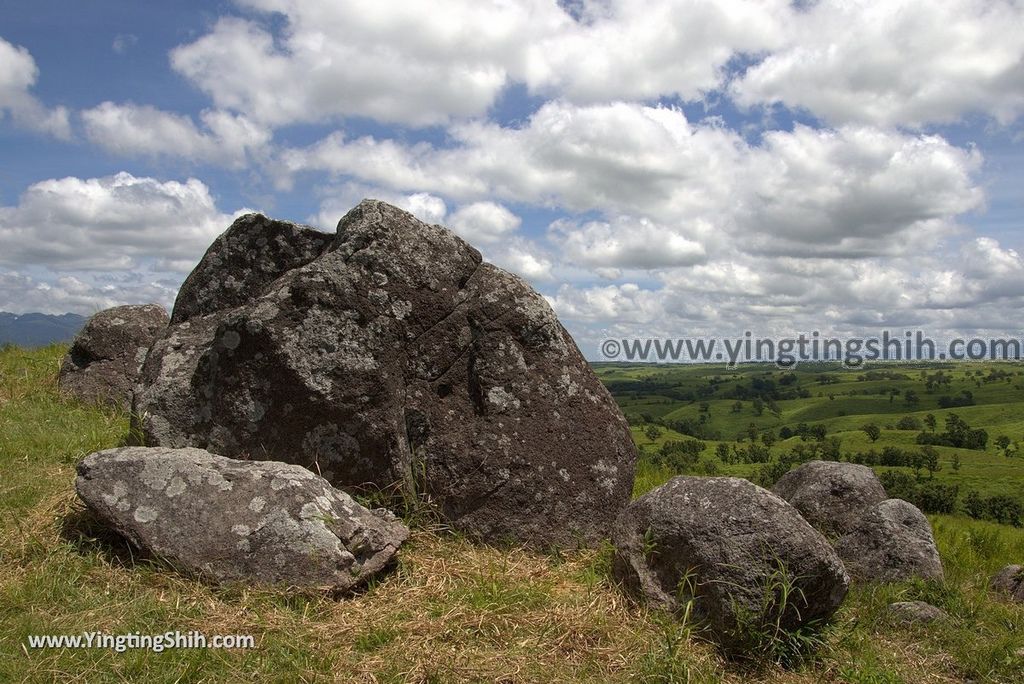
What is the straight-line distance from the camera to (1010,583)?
11.2 meters

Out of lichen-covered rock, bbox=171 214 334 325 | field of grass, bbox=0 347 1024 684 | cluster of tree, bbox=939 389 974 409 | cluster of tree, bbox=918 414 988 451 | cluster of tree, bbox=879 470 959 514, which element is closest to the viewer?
field of grass, bbox=0 347 1024 684

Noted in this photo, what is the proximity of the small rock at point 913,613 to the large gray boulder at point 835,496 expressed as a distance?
3.30 meters

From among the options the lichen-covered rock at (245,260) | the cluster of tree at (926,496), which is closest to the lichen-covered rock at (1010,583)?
the lichen-covered rock at (245,260)

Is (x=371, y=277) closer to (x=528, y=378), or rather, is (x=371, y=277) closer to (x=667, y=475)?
(x=528, y=378)

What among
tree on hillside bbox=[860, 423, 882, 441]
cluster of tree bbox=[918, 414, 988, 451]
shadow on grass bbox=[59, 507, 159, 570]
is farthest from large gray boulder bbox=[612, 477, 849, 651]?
tree on hillside bbox=[860, 423, 882, 441]

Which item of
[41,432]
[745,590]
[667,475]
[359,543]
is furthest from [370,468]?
[667,475]

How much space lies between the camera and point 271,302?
8.62 metres

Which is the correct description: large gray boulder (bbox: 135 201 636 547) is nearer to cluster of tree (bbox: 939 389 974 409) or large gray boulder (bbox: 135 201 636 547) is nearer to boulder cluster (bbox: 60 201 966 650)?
boulder cluster (bbox: 60 201 966 650)

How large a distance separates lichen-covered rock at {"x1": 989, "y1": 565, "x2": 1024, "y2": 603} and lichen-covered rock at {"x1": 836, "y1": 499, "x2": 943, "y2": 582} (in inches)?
70.2

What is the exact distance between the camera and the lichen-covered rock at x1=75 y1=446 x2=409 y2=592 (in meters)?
6.81

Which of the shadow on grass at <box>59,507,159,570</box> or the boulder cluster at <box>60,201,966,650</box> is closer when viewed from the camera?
the boulder cluster at <box>60,201,966,650</box>

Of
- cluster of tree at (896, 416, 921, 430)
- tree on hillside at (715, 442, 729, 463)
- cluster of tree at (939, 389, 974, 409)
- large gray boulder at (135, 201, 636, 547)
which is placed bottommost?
tree on hillside at (715, 442, 729, 463)

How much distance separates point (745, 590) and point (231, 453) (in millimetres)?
6216

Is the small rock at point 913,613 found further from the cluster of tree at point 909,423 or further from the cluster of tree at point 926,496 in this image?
the cluster of tree at point 909,423
